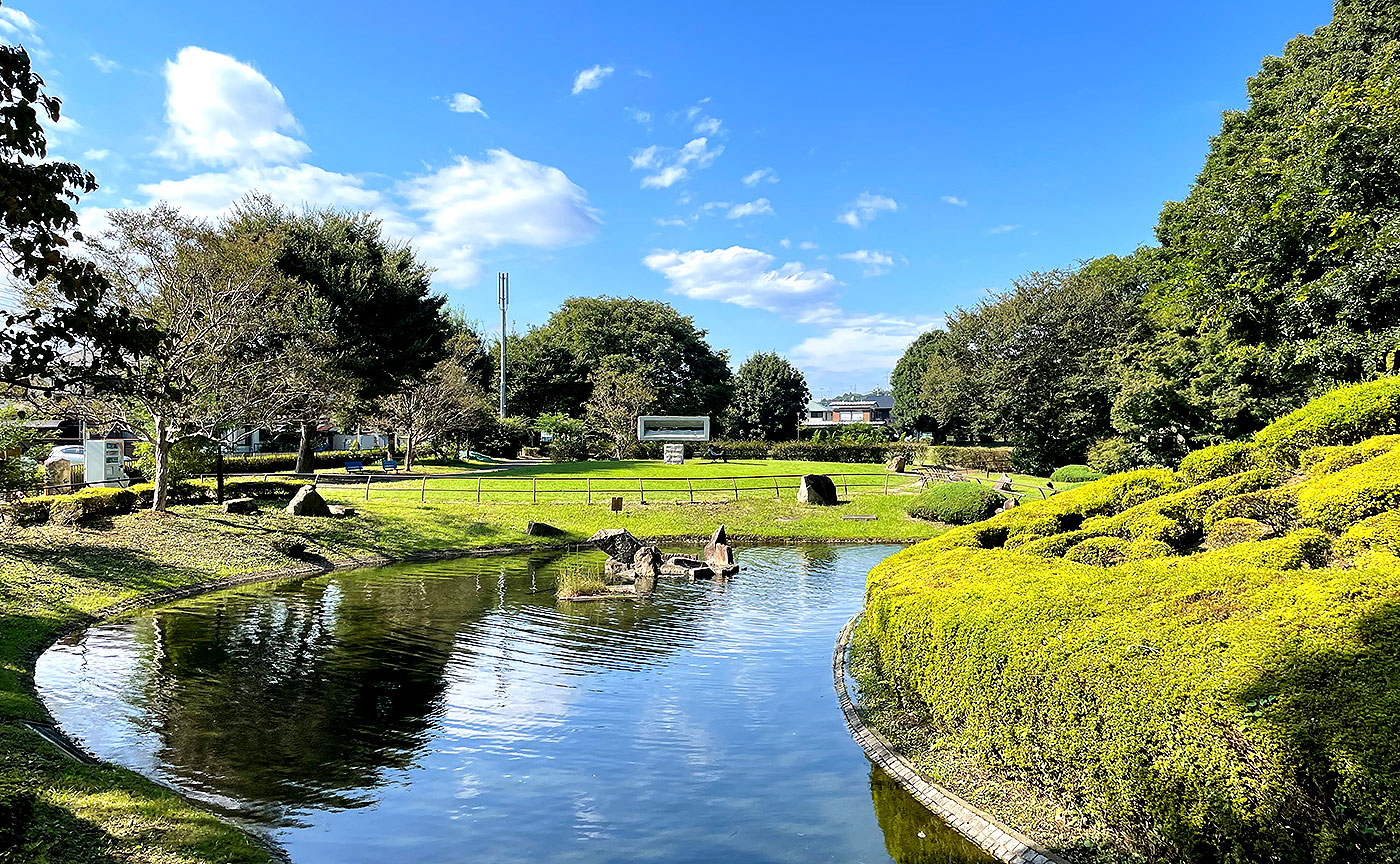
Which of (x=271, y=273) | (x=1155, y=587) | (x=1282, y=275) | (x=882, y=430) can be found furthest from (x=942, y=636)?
(x=882, y=430)

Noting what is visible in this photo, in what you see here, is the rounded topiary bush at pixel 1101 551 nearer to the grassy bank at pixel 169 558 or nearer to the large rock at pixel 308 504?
the grassy bank at pixel 169 558

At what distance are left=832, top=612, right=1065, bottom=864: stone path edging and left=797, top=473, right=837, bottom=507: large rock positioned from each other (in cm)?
2404

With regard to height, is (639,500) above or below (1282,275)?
below

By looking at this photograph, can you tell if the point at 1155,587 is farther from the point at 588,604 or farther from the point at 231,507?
the point at 231,507

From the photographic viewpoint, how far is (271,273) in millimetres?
31453

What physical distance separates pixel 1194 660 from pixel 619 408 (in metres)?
56.5

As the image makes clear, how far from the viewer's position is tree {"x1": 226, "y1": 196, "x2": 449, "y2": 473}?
40.9 m

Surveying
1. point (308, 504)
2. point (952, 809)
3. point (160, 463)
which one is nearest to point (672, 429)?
point (308, 504)

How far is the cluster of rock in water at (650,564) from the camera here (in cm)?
2033

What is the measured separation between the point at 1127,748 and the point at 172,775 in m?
9.11

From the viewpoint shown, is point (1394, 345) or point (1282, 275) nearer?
point (1394, 345)

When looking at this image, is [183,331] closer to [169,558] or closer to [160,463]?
[160,463]

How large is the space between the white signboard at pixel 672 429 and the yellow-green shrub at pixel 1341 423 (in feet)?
166

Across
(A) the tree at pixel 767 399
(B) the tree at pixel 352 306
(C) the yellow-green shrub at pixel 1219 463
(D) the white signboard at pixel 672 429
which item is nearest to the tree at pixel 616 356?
(A) the tree at pixel 767 399
